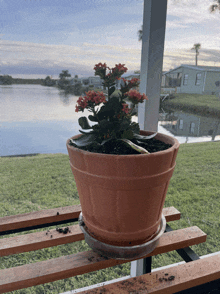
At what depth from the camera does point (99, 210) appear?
1.98ft

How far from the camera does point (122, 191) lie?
55 centimetres

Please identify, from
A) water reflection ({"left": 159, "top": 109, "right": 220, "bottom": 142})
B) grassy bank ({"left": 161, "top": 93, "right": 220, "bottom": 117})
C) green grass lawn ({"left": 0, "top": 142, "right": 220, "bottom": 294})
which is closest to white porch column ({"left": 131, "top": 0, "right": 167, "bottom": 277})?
green grass lawn ({"left": 0, "top": 142, "right": 220, "bottom": 294})

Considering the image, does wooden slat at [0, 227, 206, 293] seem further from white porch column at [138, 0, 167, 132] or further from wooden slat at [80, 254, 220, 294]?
white porch column at [138, 0, 167, 132]

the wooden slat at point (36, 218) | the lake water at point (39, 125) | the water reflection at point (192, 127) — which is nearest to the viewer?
the wooden slat at point (36, 218)

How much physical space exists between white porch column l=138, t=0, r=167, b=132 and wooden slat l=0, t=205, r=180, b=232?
0.47 meters

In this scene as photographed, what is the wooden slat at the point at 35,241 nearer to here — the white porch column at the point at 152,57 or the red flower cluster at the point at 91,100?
the red flower cluster at the point at 91,100

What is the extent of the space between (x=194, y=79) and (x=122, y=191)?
299 centimetres

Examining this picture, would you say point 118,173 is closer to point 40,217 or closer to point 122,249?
point 122,249

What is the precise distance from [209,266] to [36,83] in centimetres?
157

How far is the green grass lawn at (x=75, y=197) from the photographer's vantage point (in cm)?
133

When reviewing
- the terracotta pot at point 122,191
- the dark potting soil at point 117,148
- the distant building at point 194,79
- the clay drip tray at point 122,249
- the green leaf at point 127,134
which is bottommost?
the clay drip tray at point 122,249

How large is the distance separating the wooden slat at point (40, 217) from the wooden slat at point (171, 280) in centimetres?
26

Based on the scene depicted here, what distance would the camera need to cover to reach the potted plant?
54 cm

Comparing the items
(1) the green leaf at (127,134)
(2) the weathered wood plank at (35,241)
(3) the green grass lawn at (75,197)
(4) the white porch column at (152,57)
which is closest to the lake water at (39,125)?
(3) the green grass lawn at (75,197)
